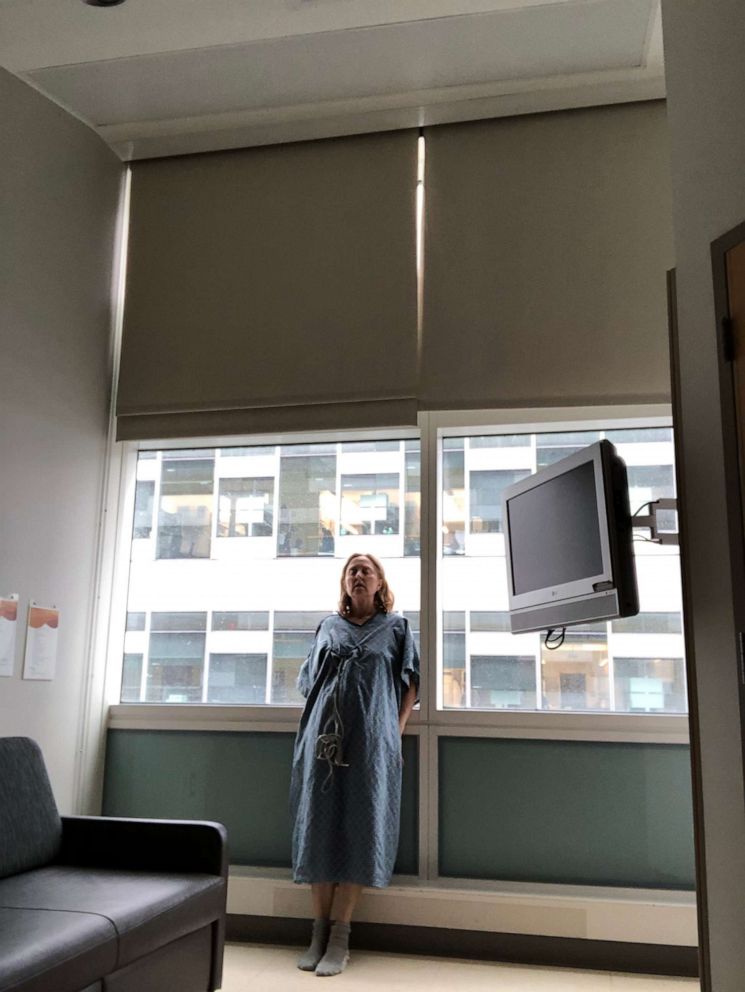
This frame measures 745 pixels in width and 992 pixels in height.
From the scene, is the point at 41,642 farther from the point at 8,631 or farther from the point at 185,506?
the point at 185,506

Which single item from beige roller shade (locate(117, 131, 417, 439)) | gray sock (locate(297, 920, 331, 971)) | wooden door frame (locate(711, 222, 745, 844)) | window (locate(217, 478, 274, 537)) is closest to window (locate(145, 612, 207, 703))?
window (locate(217, 478, 274, 537))

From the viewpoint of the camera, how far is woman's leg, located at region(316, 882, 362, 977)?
3.37 meters

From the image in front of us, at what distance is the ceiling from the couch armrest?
3.02 m

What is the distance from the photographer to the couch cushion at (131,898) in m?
2.51

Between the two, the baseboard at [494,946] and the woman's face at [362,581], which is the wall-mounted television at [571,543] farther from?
the baseboard at [494,946]

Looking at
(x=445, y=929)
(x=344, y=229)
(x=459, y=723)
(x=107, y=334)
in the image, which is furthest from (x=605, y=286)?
(x=445, y=929)

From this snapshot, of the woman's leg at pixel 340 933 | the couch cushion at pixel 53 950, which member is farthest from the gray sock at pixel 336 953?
the couch cushion at pixel 53 950

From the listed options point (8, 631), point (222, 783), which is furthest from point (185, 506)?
point (222, 783)

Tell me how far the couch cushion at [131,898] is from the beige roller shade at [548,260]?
218cm

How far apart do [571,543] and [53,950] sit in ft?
5.92

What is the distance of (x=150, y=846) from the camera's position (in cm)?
309

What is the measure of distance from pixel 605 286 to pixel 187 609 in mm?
2406

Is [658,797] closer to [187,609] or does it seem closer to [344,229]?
[187,609]

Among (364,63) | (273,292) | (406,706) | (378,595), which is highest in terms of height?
(364,63)
